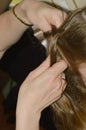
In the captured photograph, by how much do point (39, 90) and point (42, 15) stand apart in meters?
0.29

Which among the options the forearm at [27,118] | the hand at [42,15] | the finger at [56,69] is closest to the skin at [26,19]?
the hand at [42,15]

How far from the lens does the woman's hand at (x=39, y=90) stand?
99 cm

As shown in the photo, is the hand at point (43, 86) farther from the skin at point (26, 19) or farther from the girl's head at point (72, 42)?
the skin at point (26, 19)

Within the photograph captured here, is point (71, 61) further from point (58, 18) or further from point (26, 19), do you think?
point (26, 19)

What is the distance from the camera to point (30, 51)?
1.55m

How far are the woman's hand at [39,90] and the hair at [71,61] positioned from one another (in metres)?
0.03

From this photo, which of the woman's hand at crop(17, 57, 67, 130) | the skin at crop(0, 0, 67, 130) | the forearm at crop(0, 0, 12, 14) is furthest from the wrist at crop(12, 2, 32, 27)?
the woman's hand at crop(17, 57, 67, 130)

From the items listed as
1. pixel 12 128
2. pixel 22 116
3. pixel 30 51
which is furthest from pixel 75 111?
pixel 12 128

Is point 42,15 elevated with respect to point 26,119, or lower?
elevated

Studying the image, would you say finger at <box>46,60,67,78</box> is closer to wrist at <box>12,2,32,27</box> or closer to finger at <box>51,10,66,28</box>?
finger at <box>51,10,66,28</box>

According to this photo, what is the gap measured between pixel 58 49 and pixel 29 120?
22 cm

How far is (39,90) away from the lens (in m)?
1.00

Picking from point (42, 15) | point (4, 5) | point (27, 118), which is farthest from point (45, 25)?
point (4, 5)

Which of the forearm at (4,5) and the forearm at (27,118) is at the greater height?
the forearm at (4,5)
